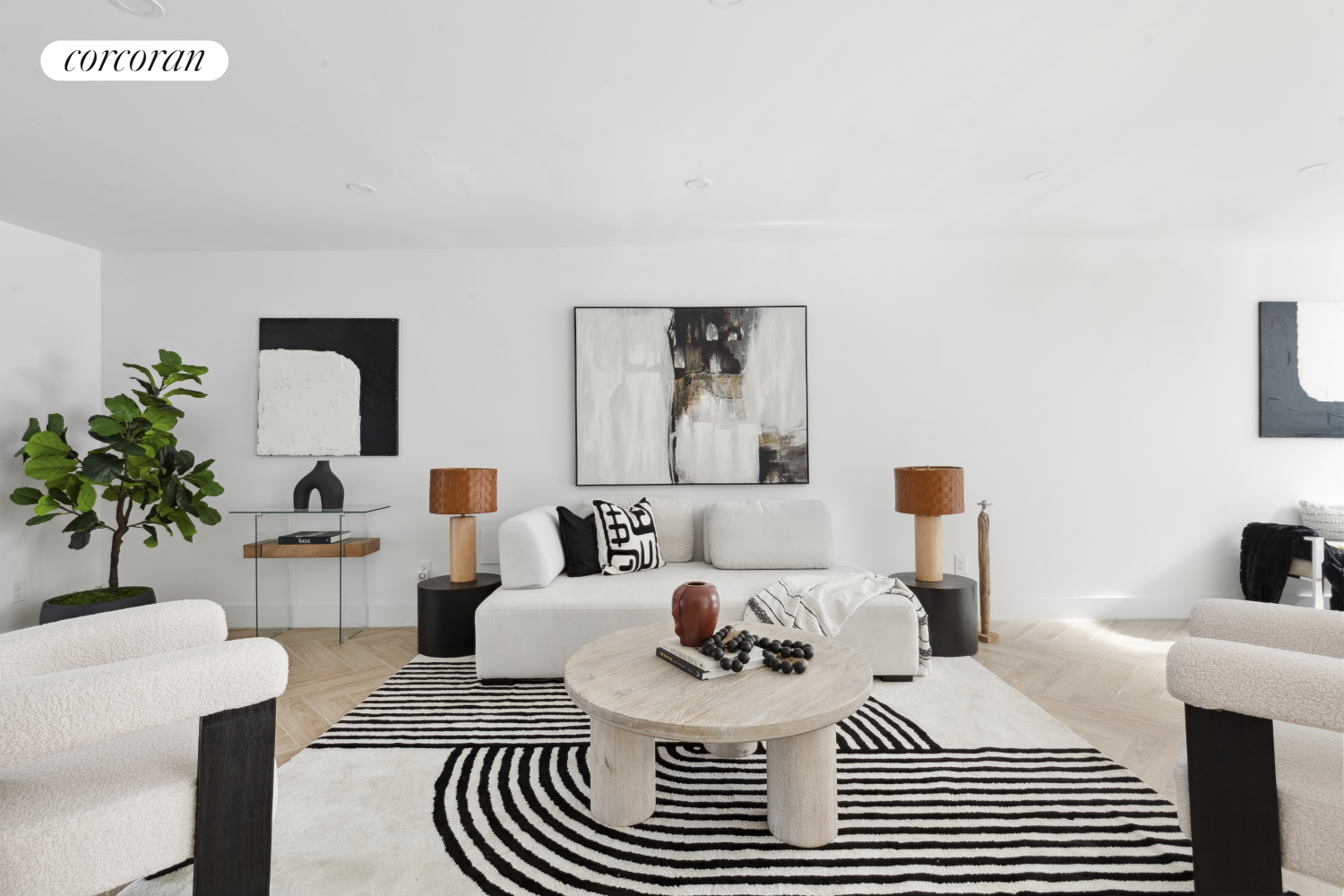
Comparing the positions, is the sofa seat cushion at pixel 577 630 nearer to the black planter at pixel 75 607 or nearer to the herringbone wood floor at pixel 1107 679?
the herringbone wood floor at pixel 1107 679

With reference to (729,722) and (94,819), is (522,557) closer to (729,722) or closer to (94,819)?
(729,722)

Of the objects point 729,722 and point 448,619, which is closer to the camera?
point 729,722

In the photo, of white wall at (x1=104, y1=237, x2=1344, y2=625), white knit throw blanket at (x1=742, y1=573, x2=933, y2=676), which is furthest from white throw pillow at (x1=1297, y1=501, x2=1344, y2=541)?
white knit throw blanket at (x1=742, y1=573, x2=933, y2=676)

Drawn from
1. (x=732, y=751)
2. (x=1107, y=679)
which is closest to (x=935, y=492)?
(x=1107, y=679)

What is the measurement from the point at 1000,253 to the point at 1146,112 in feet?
4.83

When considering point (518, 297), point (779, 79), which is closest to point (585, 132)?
point (779, 79)

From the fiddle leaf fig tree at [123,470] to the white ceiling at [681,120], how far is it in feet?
3.57

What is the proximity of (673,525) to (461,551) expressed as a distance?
1222 millimetres

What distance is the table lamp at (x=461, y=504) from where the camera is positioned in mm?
3215

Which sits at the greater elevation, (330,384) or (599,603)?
(330,384)

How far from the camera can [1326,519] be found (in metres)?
3.58

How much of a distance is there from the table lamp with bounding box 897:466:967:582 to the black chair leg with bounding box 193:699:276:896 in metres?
3.00

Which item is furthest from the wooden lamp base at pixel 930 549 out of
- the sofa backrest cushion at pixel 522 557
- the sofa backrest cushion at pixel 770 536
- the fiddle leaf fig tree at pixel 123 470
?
the fiddle leaf fig tree at pixel 123 470

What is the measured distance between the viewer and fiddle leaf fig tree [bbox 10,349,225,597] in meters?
3.15
